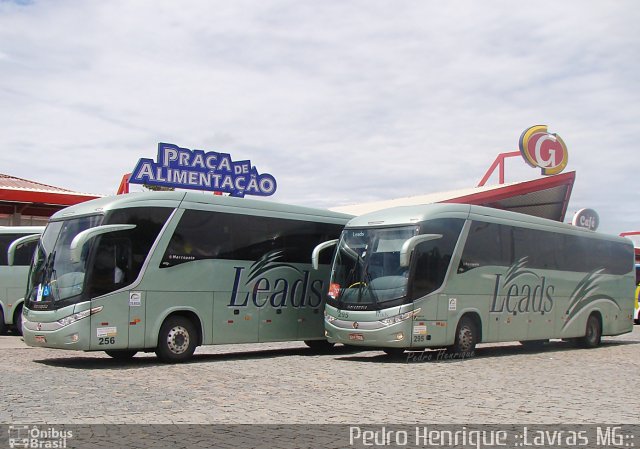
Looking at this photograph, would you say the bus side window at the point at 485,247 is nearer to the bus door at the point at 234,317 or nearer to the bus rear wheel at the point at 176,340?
the bus door at the point at 234,317

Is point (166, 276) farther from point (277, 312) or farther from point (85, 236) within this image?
point (277, 312)

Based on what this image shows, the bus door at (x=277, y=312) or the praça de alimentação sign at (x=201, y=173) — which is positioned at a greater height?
the praça de alimentação sign at (x=201, y=173)

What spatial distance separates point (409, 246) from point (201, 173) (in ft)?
62.7

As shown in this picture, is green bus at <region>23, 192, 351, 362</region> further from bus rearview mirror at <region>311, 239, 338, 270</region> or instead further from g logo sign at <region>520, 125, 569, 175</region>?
g logo sign at <region>520, 125, 569, 175</region>

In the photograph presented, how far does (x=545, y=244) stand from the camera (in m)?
20.0

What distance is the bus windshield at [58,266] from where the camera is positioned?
13.9m

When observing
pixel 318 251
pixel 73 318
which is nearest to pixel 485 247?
pixel 318 251

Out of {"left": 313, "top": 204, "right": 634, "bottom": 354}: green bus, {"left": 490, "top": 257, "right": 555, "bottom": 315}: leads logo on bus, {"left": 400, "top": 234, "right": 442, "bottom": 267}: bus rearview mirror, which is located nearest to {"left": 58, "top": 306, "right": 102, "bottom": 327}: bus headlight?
{"left": 313, "top": 204, "right": 634, "bottom": 354}: green bus

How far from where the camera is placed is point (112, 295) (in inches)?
554

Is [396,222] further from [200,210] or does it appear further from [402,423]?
[402,423]

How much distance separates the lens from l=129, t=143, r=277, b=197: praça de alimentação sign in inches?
1227

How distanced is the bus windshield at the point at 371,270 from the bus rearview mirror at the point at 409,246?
203 millimetres

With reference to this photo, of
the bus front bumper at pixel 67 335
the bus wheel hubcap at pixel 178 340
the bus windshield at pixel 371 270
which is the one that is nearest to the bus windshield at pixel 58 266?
the bus front bumper at pixel 67 335

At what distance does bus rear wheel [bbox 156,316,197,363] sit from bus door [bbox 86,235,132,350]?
22.9 inches
